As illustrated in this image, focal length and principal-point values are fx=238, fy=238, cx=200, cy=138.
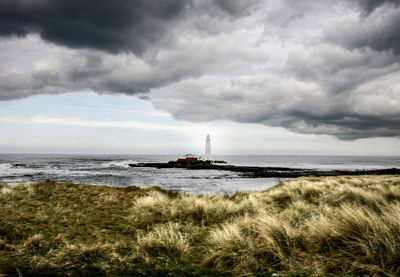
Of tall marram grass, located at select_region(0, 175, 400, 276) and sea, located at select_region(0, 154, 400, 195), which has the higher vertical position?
tall marram grass, located at select_region(0, 175, 400, 276)

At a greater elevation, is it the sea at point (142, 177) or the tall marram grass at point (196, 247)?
the tall marram grass at point (196, 247)

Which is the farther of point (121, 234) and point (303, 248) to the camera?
point (121, 234)

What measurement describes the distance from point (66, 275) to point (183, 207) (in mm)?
4752

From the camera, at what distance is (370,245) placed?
3400mm

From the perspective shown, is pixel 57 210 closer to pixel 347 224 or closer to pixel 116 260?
pixel 116 260

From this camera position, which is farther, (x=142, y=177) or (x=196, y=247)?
(x=142, y=177)

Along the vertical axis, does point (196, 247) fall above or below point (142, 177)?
above

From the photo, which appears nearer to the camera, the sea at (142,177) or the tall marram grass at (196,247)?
the tall marram grass at (196,247)

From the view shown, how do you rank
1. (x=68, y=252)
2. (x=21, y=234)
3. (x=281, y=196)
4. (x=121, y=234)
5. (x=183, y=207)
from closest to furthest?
(x=68, y=252) → (x=21, y=234) → (x=121, y=234) → (x=183, y=207) → (x=281, y=196)

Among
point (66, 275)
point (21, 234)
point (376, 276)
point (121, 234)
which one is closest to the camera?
point (376, 276)

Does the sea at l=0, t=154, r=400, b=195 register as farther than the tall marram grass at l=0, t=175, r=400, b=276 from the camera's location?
Yes

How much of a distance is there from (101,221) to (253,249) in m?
4.11

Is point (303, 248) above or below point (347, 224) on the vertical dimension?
below

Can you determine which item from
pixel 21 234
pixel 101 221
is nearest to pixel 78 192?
pixel 101 221
